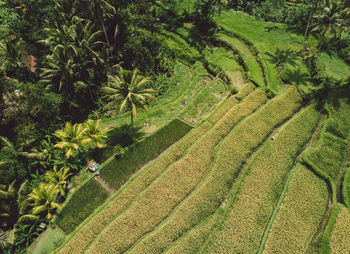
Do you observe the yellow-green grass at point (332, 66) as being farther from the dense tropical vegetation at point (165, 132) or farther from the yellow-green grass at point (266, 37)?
the yellow-green grass at point (266, 37)

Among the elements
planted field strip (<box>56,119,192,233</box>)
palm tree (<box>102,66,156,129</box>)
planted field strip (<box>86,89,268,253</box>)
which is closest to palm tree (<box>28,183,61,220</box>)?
planted field strip (<box>56,119,192,233</box>)

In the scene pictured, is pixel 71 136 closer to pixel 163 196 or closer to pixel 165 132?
pixel 165 132

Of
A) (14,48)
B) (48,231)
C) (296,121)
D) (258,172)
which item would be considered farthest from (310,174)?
(14,48)

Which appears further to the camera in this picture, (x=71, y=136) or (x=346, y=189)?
(x=71, y=136)

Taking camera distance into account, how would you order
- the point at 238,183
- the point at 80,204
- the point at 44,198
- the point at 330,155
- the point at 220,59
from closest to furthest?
the point at 44,198 < the point at 238,183 < the point at 80,204 < the point at 330,155 < the point at 220,59

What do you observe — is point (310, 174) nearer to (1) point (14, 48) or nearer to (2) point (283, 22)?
(2) point (283, 22)

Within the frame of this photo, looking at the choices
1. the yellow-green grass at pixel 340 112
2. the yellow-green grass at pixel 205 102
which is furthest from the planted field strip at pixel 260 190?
the yellow-green grass at pixel 205 102

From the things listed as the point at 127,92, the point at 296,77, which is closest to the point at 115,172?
the point at 127,92

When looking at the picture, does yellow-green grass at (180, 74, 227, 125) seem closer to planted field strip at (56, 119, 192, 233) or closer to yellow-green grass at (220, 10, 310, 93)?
planted field strip at (56, 119, 192, 233)
